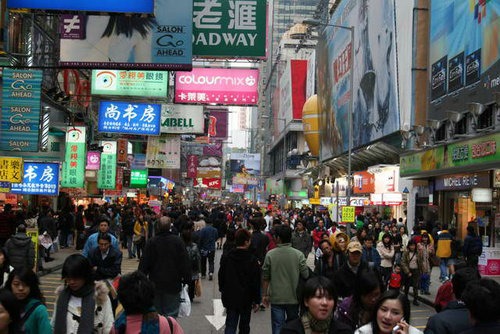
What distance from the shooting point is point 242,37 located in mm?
13508

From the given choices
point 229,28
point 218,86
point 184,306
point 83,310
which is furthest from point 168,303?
point 218,86

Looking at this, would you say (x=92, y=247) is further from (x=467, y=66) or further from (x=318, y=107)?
(x=318, y=107)

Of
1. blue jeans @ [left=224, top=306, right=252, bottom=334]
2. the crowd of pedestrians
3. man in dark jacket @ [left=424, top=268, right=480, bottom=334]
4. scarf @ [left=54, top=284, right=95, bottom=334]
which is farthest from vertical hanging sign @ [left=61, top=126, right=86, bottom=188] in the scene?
man in dark jacket @ [left=424, top=268, right=480, bottom=334]

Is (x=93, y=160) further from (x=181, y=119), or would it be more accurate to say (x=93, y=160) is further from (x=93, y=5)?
(x=93, y=5)

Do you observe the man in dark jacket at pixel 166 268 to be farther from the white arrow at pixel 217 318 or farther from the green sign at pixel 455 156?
the green sign at pixel 455 156

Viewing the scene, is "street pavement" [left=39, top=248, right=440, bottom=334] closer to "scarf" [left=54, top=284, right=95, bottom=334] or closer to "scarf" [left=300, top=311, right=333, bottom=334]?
"scarf" [left=54, top=284, right=95, bottom=334]

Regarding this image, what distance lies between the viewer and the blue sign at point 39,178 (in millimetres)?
20217

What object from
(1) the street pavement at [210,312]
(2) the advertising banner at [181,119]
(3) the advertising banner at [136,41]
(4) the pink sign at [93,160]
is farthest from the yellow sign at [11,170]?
(2) the advertising banner at [181,119]

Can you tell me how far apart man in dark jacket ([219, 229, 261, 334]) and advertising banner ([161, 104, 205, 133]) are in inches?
828

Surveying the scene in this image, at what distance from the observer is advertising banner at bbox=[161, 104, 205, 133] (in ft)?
97.6

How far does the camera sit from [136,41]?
43.3 feet


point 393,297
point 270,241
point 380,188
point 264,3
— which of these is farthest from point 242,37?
point 380,188

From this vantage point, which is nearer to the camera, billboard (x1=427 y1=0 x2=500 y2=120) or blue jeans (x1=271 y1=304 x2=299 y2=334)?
blue jeans (x1=271 y1=304 x2=299 y2=334)

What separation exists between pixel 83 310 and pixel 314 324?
6.57 feet
